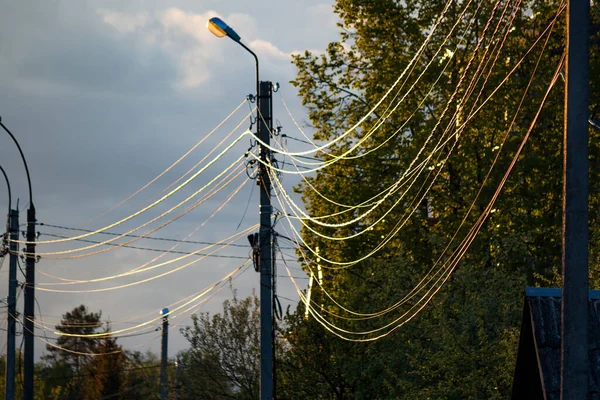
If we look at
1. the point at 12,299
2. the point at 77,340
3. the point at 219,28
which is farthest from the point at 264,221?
the point at 77,340

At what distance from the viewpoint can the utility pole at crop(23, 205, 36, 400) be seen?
31.3 meters

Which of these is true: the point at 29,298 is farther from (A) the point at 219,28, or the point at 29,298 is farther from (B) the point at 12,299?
(A) the point at 219,28

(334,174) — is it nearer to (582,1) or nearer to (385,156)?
(385,156)

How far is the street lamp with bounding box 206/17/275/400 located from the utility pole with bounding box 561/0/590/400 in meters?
11.6

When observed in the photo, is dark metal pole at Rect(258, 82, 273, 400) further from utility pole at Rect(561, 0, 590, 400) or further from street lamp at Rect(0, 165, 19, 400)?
street lamp at Rect(0, 165, 19, 400)

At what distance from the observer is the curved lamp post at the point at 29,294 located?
102ft

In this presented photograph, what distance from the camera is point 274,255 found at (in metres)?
22.3

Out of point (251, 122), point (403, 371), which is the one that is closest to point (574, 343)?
point (251, 122)

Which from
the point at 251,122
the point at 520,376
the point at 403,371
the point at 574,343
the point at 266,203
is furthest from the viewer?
the point at 403,371

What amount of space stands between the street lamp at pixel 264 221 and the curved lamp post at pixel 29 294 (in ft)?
41.5

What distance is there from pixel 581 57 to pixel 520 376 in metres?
6.08

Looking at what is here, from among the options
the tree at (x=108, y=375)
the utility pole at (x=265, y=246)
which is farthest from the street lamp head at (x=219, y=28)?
the tree at (x=108, y=375)

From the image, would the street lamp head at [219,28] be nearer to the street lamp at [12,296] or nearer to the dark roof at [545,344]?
the dark roof at [545,344]

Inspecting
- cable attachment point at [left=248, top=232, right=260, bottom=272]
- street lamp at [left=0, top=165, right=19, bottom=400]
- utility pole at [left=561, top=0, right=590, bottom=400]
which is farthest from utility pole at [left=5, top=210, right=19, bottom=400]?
utility pole at [left=561, top=0, right=590, bottom=400]
